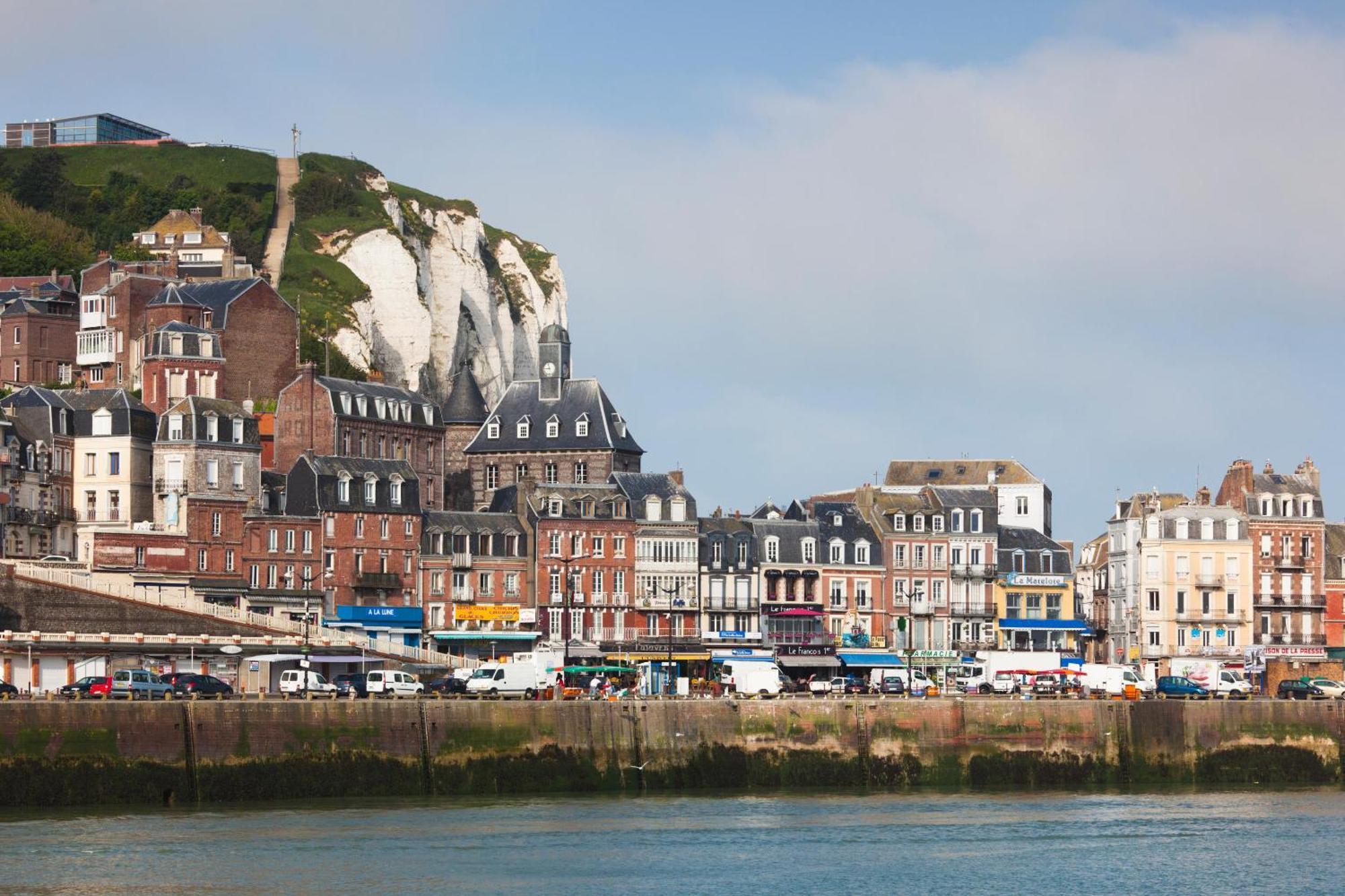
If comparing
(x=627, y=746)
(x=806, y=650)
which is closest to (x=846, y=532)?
(x=806, y=650)

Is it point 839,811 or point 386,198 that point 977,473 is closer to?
point 386,198

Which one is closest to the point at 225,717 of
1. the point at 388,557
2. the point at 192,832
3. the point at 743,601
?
the point at 192,832

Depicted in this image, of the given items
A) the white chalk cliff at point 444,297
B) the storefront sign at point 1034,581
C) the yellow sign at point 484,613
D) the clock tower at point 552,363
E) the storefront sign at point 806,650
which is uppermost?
the white chalk cliff at point 444,297

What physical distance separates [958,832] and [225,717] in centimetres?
2201

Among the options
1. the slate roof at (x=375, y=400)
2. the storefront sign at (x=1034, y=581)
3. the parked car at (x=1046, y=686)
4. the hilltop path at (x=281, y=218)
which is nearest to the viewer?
the parked car at (x=1046, y=686)

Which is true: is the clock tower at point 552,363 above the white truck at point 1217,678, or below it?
above

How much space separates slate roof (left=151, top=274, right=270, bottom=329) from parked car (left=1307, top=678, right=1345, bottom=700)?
198 feet

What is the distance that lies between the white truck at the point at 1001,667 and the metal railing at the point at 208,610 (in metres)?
22.7

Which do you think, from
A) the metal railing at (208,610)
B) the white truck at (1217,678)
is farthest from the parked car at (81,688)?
the white truck at (1217,678)

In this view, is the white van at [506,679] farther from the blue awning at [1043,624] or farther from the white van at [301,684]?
the blue awning at [1043,624]

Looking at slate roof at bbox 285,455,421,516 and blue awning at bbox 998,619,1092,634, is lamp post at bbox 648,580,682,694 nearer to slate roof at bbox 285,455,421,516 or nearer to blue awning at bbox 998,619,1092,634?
slate roof at bbox 285,455,421,516

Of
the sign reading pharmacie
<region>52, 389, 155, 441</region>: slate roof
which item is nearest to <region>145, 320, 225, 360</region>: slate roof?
<region>52, 389, 155, 441</region>: slate roof

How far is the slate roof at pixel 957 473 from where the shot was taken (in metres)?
132

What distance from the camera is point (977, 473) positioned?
13375 centimetres
